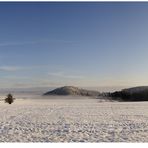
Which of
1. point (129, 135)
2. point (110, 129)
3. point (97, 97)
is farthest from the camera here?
point (97, 97)

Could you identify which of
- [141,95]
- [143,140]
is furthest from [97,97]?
[143,140]

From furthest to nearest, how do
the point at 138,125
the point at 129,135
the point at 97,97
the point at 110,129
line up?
1. the point at 97,97
2. the point at 138,125
3. the point at 110,129
4. the point at 129,135

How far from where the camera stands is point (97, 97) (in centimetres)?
4831

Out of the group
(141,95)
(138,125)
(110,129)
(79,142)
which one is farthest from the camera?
(141,95)

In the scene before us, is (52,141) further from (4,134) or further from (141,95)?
(141,95)

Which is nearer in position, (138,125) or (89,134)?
(89,134)

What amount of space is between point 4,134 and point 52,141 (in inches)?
85.9
